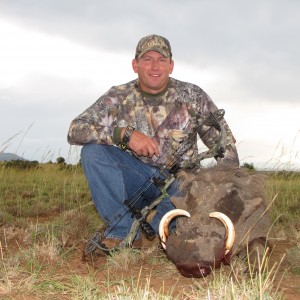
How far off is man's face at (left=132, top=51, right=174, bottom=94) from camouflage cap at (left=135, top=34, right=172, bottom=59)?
45 millimetres

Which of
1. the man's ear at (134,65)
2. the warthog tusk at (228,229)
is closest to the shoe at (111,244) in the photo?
the warthog tusk at (228,229)

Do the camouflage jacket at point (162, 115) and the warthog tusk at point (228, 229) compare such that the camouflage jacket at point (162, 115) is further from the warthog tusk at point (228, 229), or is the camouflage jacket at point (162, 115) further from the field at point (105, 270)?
the warthog tusk at point (228, 229)

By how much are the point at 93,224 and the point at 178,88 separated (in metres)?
1.68

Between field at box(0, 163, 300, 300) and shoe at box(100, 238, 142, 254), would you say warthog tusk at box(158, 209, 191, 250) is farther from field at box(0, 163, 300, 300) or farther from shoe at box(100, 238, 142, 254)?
shoe at box(100, 238, 142, 254)

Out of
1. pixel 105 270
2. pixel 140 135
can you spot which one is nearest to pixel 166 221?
pixel 105 270

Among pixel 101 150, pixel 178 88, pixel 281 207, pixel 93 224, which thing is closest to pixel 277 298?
pixel 101 150

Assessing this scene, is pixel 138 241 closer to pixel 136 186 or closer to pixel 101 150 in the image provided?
pixel 136 186

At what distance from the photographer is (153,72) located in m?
4.86

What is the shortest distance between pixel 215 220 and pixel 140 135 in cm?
132

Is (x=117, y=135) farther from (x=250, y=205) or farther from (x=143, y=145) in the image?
(x=250, y=205)

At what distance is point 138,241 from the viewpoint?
14.8 feet

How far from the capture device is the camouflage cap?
4887 millimetres

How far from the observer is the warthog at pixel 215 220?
3.05m

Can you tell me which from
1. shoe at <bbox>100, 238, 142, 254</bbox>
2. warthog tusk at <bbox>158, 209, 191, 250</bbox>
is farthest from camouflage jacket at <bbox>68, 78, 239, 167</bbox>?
warthog tusk at <bbox>158, 209, 191, 250</bbox>
